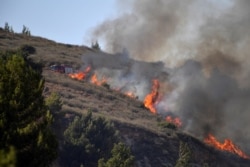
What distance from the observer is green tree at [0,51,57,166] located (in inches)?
1145

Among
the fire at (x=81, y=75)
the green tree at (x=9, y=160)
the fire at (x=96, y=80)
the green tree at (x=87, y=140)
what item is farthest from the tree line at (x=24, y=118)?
the fire at (x=81, y=75)

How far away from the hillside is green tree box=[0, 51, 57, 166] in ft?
88.4

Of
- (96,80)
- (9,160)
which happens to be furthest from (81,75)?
(9,160)

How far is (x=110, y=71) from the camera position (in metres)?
121

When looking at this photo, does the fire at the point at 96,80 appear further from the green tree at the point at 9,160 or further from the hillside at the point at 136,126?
the green tree at the point at 9,160

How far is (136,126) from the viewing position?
7506 centimetres

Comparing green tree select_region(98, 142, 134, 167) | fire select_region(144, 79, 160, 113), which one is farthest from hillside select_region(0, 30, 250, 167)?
green tree select_region(98, 142, 134, 167)

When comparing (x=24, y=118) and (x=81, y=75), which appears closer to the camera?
(x=24, y=118)

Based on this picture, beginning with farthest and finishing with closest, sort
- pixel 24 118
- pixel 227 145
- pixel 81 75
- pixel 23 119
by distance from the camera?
pixel 81 75 → pixel 227 145 → pixel 24 118 → pixel 23 119

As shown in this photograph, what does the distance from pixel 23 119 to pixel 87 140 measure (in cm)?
2758

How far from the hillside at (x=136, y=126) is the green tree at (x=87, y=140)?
111 inches

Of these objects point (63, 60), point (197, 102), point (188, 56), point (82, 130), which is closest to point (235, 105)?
point (197, 102)

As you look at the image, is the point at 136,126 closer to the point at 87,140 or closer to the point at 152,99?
the point at 87,140

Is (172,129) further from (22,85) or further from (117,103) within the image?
(22,85)
